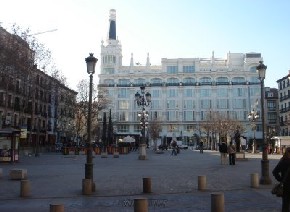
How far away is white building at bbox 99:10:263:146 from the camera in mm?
108000

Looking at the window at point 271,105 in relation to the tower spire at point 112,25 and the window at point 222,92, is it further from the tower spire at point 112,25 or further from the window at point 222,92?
the tower spire at point 112,25

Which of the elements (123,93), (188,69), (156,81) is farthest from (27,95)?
(188,69)

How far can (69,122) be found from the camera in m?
74.9

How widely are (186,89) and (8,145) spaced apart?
8186 cm

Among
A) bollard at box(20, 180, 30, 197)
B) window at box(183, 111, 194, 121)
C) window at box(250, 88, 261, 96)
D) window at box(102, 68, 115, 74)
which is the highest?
window at box(102, 68, 115, 74)

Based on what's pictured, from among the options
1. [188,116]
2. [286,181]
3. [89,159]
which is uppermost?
[188,116]

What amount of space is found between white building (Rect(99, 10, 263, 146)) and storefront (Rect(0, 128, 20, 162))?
253ft

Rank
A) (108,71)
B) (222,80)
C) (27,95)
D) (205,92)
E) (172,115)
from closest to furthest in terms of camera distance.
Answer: (27,95), (222,80), (205,92), (172,115), (108,71)

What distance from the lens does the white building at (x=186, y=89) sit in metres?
108

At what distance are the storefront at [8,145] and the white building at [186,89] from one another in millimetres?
77235

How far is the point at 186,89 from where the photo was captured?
110 metres

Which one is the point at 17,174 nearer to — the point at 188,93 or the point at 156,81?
the point at 156,81

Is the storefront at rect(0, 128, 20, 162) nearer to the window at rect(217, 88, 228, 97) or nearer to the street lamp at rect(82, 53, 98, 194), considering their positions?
the street lamp at rect(82, 53, 98, 194)

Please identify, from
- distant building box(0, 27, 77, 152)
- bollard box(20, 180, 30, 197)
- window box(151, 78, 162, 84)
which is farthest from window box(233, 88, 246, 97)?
bollard box(20, 180, 30, 197)
